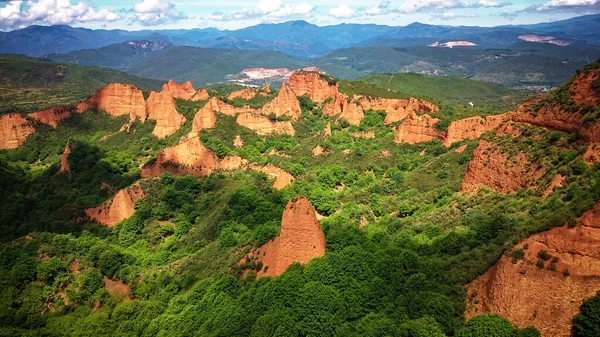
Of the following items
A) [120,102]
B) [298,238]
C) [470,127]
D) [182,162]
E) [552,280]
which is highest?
[552,280]

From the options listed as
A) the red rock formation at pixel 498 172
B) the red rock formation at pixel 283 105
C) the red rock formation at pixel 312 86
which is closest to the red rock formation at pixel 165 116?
the red rock formation at pixel 283 105

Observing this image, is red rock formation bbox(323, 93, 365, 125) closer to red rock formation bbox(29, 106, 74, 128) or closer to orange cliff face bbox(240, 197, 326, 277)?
red rock formation bbox(29, 106, 74, 128)

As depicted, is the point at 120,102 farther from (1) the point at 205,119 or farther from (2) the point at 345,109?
(2) the point at 345,109

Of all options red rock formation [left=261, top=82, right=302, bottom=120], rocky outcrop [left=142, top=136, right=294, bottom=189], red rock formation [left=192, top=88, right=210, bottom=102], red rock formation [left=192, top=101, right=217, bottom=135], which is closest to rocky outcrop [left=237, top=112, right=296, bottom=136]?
red rock formation [left=192, top=101, right=217, bottom=135]

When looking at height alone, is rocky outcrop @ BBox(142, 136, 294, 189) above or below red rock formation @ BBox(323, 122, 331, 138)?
above

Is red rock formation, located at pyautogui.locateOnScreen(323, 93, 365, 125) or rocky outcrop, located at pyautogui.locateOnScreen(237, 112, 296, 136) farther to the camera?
red rock formation, located at pyautogui.locateOnScreen(323, 93, 365, 125)

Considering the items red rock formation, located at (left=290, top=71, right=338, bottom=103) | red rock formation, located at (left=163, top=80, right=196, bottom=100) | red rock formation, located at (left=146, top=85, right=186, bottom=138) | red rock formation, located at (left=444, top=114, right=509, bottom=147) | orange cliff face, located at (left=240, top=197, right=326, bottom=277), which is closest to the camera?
orange cliff face, located at (left=240, top=197, right=326, bottom=277)

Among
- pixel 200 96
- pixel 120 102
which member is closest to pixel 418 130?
pixel 200 96
